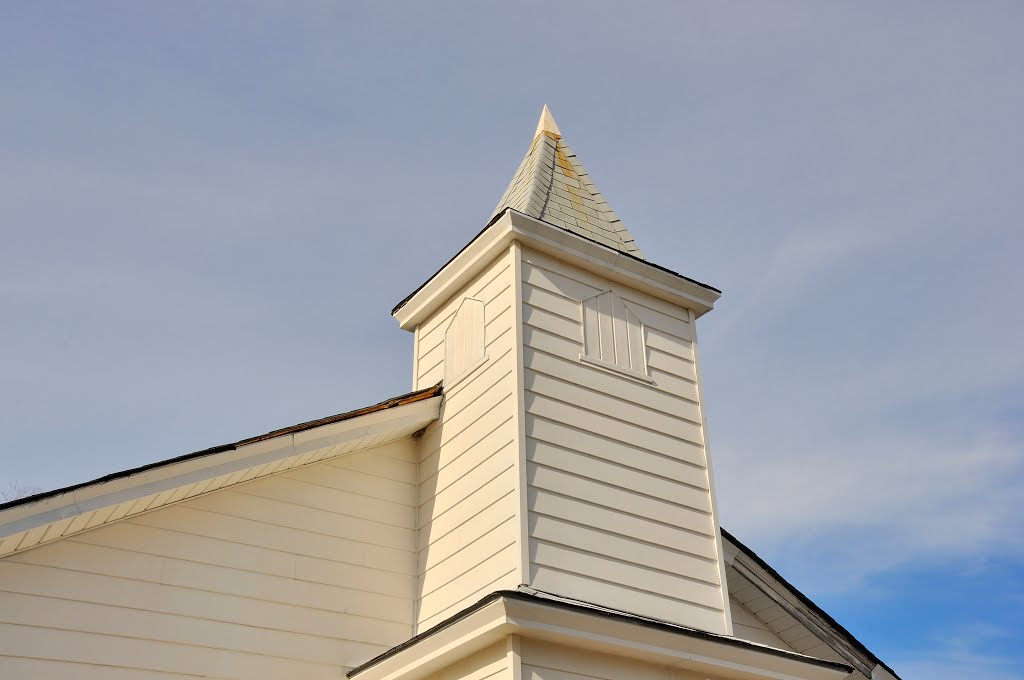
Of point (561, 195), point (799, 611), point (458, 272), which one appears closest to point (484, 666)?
point (458, 272)

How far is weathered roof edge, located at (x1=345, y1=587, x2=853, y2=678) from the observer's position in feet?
22.6

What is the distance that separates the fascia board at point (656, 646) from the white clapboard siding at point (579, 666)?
6cm

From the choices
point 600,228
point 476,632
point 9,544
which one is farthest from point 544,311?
point 9,544

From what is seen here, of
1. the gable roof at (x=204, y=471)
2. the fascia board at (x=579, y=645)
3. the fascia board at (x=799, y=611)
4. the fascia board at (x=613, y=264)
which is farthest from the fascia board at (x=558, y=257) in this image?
the fascia board at (x=579, y=645)

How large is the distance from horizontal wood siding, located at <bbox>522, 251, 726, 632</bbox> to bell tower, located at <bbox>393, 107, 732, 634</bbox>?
0.01 meters

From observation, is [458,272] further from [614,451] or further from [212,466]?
[212,466]

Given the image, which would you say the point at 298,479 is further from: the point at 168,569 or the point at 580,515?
the point at 580,515

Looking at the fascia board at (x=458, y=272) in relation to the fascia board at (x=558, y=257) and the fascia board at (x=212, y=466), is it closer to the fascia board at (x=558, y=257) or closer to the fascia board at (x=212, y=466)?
the fascia board at (x=558, y=257)

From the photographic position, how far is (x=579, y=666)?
7.26 m

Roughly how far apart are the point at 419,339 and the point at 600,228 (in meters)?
2.27

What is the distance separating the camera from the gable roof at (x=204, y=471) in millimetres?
7180

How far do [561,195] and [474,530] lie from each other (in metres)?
3.91

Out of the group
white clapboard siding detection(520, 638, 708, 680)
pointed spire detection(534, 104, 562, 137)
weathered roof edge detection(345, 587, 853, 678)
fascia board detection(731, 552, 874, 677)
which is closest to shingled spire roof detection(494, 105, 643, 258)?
pointed spire detection(534, 104, 562, 137)

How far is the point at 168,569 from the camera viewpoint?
7.90 m
